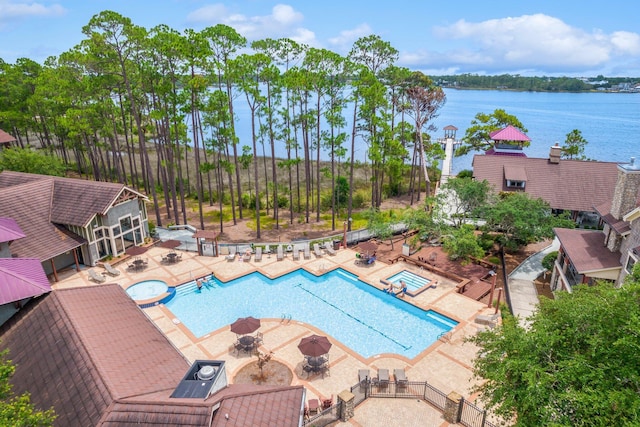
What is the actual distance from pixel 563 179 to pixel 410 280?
64.0 feet

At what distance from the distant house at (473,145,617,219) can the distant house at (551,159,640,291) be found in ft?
37.9

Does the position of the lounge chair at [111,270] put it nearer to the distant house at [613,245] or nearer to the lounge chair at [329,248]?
the lounge chair at [329,248]

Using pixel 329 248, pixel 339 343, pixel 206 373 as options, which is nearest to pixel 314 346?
pixel 339 343

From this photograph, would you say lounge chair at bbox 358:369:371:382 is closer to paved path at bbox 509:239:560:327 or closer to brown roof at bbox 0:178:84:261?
paved path at bbox 509:239:560:327

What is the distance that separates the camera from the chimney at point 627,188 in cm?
1939

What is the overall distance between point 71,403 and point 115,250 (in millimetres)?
19496

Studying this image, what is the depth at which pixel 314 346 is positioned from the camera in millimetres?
17078

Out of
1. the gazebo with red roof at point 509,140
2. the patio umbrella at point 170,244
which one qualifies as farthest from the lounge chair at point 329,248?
the gazebo with red roof at point 509,140

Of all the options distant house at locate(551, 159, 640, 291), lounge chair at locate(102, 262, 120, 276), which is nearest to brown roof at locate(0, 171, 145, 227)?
lounge chair at locate(102, 262, 120, 276)

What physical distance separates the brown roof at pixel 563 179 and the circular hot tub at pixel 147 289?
29.0 m

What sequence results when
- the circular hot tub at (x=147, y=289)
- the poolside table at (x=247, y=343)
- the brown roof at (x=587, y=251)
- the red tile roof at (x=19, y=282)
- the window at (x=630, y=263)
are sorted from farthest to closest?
the circular hot tub at (x=147, y=289)
the brown roof at (x=587, y=251)
the poolside table at (x=247, y=343)
the window at (x=630, y=263)
the red tile roof at (x=19, y=282)

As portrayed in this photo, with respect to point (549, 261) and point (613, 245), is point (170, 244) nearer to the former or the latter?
point (549, 261)

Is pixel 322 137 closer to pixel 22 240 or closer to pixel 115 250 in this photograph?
pixel 115 250

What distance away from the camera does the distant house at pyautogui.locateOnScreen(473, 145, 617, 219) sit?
107 ft
